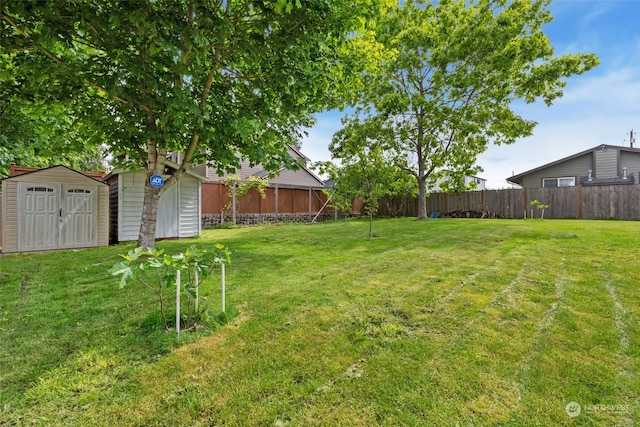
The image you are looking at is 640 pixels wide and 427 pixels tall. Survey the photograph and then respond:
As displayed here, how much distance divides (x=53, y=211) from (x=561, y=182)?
23.0 m

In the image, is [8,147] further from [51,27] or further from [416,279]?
[416,279]

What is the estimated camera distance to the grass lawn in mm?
1611

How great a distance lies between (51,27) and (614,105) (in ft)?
58.6

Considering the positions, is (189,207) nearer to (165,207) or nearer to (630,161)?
(165,207)

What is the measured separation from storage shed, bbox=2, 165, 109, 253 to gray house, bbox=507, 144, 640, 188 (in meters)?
21.2

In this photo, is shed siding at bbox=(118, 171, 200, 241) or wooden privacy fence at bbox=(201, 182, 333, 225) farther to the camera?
wooden privacy fence at bbox=(201, 182, 333, 225)

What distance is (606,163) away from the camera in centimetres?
1573

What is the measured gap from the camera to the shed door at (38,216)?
687 cm

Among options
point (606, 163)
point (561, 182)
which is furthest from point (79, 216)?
point (606, 163)

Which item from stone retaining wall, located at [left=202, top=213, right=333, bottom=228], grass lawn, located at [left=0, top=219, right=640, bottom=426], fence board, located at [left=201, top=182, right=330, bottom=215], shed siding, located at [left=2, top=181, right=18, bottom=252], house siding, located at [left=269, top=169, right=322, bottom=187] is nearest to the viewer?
grass lawn, located at [left=0, top=219, right=640, bottom=426]

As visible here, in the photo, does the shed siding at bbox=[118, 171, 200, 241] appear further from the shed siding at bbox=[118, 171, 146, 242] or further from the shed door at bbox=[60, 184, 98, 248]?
the shed door at bbox=[60, 184, 98, 248]

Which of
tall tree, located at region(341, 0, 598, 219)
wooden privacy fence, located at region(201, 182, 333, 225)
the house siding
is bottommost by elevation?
wooden privacy fence, located at region(201, 182, 333, 225)

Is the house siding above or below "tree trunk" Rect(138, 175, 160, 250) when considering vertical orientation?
above

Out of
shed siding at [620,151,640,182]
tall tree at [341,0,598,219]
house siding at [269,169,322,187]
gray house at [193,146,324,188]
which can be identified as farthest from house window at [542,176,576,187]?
house siding at [269,169,322,187]
